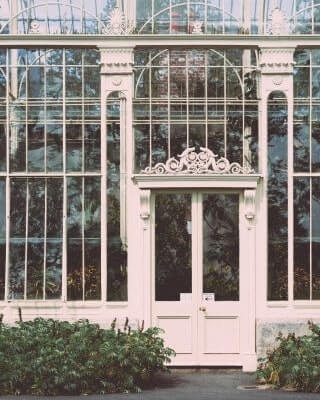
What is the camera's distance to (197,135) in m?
15.7

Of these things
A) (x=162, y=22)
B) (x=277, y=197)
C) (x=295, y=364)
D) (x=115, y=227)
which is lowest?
(x=295, y=364)

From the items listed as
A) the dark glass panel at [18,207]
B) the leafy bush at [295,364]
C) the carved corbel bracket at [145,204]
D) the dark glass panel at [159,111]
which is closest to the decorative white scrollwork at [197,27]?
the dark glass panel at [159,111]

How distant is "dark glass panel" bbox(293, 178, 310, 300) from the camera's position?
50.9 feet

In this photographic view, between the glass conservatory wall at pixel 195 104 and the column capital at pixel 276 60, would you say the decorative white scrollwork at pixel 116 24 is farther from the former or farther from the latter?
the column capital at pixel 276 60

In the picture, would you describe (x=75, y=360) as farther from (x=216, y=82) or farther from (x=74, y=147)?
(x=216, y=82)

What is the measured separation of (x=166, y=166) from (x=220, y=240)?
133 centimetres

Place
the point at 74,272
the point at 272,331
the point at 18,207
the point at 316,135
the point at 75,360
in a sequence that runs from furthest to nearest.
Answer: the point at 316,135, the point at 18,207, the point at 74,272, the point at 272,331, the point at 75,360

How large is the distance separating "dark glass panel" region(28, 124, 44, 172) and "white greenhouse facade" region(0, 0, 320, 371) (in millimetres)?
21

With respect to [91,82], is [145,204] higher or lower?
lower

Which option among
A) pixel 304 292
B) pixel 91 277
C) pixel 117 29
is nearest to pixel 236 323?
pixel 304 292

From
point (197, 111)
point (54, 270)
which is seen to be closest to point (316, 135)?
point (197, 111)

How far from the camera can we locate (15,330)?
14016 millimetres

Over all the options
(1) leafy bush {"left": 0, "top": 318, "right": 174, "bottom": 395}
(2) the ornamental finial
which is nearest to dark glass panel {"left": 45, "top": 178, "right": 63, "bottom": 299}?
(1) leafy bush {"left": 0, "top": 318, "right": 174, "bottom": 395}

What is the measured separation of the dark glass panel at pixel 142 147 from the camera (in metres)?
15.6
